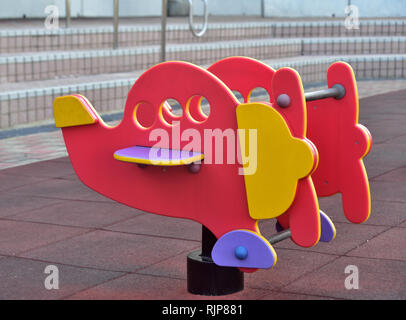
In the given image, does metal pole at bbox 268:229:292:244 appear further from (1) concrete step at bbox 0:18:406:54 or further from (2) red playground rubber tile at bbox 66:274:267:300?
(1) concrete step at bbox 0:18:406:54

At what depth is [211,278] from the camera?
3129mm

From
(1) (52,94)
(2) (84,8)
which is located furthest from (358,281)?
(2) (84,8)

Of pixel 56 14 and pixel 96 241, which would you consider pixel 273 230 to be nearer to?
pixel 96 241

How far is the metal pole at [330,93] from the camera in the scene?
3077 mm

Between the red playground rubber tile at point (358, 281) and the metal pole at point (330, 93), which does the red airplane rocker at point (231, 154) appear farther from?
the red playground rubber tile at point (358, 281)

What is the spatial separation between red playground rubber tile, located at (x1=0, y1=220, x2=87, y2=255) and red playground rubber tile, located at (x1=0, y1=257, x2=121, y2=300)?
0.20 meters

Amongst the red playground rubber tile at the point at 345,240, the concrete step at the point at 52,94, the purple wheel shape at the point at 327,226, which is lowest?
the red playground rubber tile at the point at 345,240

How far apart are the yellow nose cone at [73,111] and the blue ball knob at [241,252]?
761 millimetres

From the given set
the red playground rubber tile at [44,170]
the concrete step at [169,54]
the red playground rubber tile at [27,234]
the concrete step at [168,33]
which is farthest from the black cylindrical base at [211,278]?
the concrete step at [168,33]

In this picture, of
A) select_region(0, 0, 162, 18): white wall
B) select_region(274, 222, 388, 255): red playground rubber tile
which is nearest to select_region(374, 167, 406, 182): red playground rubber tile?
select_region(274, 222, 388, 255): red playground rubber tile

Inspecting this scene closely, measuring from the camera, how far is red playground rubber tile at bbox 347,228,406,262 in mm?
3682

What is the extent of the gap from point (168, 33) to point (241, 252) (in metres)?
8.69

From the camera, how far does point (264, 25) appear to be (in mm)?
13188
